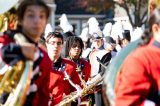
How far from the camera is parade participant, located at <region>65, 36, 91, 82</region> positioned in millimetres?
9547

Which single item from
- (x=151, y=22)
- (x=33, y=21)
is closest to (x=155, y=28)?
(x=151, y=22)

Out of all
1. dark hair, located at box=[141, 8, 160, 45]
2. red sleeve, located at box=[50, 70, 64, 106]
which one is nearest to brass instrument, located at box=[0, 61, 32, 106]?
dark hair, located at box=[141, 8, 160, 45]

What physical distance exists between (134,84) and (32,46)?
689 millimetres

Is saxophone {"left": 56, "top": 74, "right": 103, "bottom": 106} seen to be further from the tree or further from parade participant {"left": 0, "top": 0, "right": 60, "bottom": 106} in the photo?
the tree

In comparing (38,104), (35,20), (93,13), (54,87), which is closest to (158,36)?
(35,20)

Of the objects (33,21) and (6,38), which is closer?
Answer: (33,21)

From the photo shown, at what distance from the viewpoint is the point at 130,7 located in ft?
134

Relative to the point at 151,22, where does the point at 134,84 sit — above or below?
below

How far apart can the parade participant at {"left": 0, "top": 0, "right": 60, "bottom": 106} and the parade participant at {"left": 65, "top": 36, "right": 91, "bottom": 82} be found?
14.3 ft

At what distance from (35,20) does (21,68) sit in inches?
14.0

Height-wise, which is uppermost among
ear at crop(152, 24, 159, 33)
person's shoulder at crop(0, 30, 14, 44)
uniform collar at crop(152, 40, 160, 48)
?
ear at crop(152, 24, 159, 33)

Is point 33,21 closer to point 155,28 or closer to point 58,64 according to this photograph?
point 155,28

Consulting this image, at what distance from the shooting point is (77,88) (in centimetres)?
854

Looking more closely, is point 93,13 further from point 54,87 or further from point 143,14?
point 54,87
